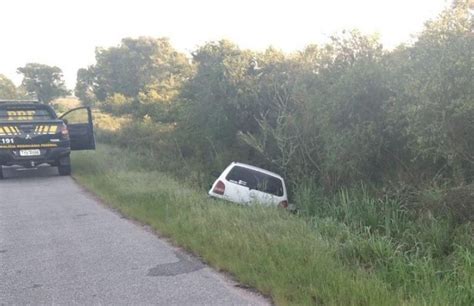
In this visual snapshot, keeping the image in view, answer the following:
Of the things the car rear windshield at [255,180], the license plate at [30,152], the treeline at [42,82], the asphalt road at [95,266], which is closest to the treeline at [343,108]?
the car rear windshield at [255,180]

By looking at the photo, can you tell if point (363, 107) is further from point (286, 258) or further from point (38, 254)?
point (38, 254)

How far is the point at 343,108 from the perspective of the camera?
35.7ft

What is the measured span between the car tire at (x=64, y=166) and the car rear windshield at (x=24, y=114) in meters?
1.64

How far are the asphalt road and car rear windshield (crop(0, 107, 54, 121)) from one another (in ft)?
21.0

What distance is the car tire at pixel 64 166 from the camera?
1398 cm

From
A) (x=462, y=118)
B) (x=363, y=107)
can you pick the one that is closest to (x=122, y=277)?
(x=462, y=118)

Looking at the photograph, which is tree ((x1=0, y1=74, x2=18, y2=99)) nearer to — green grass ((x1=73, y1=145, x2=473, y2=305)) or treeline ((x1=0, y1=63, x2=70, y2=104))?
treeline ((x1=0, y1=63, x2=70, y2=104))

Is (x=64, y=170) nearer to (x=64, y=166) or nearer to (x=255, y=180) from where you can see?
(x=64, y=166)

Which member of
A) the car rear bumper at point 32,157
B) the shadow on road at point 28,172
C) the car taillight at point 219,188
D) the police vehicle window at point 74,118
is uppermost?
the police vehicle window at point 74,118

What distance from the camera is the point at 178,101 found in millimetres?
21906

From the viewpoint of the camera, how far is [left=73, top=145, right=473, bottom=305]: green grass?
13.3 ft

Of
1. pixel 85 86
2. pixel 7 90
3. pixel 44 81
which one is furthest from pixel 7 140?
pixel 44 81

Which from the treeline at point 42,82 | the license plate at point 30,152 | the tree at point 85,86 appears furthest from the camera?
the treeline at point 42,82

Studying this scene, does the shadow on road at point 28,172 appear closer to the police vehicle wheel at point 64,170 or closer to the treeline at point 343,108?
the police vehicle wheel at point 64,170
